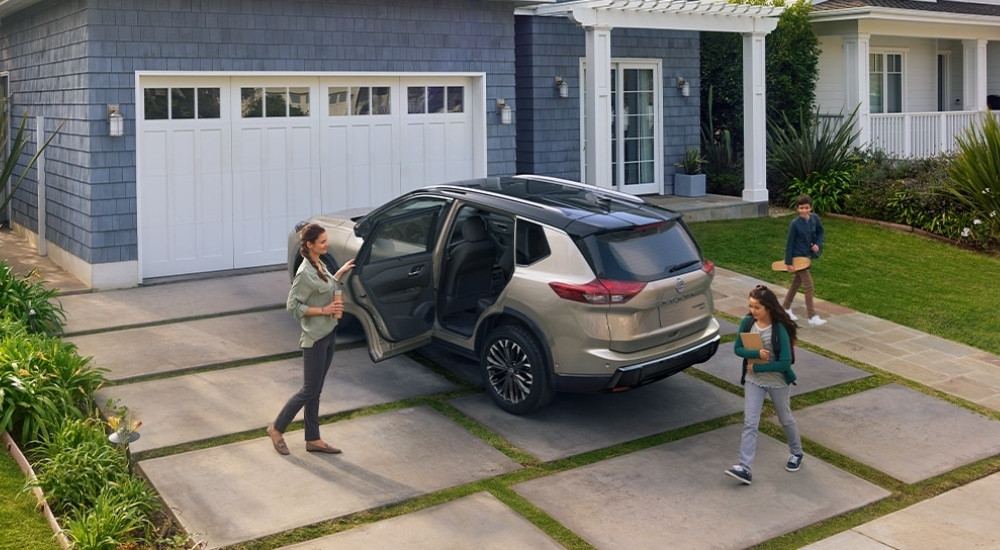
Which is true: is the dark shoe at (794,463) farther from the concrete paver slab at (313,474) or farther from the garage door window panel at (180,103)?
the garage door window panel at (180,103)

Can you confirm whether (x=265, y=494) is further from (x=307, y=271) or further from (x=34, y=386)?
(x=34, y=386)

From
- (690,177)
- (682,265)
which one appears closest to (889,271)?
(690,177)

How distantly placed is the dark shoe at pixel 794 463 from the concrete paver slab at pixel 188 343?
4502 mm

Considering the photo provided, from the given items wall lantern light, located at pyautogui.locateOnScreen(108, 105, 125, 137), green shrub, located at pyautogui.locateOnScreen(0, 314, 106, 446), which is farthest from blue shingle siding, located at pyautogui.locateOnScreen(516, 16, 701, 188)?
green shrub, located at pyautogui.locateOnScreen(0, 314, 106, 446)

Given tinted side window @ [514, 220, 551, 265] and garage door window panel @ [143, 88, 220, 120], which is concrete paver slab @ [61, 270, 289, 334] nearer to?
garage door window panel @ [143, 88, 220, 120]

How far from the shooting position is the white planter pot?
17438 millimetres

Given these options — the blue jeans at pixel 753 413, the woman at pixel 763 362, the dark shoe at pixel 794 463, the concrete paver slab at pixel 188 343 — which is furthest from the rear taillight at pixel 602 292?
the concrete paver slab at pixel 188 343

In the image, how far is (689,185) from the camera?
17.4 m

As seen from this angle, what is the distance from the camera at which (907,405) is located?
338 inches

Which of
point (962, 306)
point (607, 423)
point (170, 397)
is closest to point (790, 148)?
point (962, 306)

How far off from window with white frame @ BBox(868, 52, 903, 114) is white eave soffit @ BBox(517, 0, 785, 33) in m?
6.30

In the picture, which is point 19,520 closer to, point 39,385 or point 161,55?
point 39,385

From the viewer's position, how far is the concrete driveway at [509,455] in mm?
6246

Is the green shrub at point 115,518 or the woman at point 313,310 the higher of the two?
the woman at point 313,310
